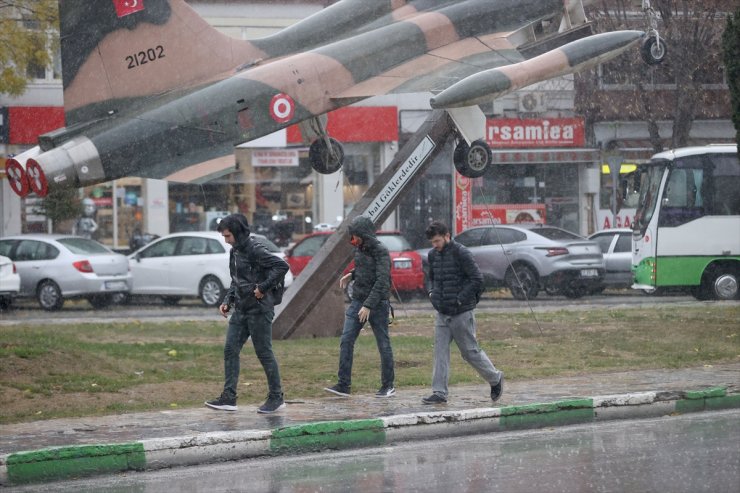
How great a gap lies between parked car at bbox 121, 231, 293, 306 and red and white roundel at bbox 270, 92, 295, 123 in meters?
9.30

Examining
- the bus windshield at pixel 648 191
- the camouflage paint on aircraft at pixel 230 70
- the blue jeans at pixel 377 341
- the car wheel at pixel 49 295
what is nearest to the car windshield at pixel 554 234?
the bus windshield at pixel 648 191

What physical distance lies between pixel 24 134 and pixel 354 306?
2597 cm

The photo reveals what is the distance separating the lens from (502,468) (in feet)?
28.2

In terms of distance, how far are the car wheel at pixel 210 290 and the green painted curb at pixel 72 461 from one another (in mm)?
17295

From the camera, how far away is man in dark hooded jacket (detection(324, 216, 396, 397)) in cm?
1227

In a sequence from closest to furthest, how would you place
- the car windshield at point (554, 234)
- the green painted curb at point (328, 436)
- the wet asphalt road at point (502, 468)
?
1. the wet asphalt road at point (502, 468)
2. the green painted curb at point (328, 436)
3. the car windshield at point (554, 234)

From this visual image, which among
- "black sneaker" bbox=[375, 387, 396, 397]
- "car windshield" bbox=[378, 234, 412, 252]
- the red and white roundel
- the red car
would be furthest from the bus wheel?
"black sneaker" bbox=[375, 387, 396, 397]

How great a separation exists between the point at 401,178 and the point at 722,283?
10294 mm

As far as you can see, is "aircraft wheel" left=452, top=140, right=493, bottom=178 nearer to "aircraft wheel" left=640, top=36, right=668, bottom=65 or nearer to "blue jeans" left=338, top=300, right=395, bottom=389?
"aircraft wheel" left=640, top=36, right=668, bottom=65

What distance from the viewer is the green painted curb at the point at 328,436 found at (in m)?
9.82

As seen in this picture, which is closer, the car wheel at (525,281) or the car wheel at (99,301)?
the car wheel at (99,301)

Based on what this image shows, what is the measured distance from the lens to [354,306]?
40.8 feet

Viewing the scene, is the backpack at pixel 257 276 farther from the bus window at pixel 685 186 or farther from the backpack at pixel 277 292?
the bus window at pixel 685 186

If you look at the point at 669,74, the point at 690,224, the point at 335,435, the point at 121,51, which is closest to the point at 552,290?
the point at 690,224
